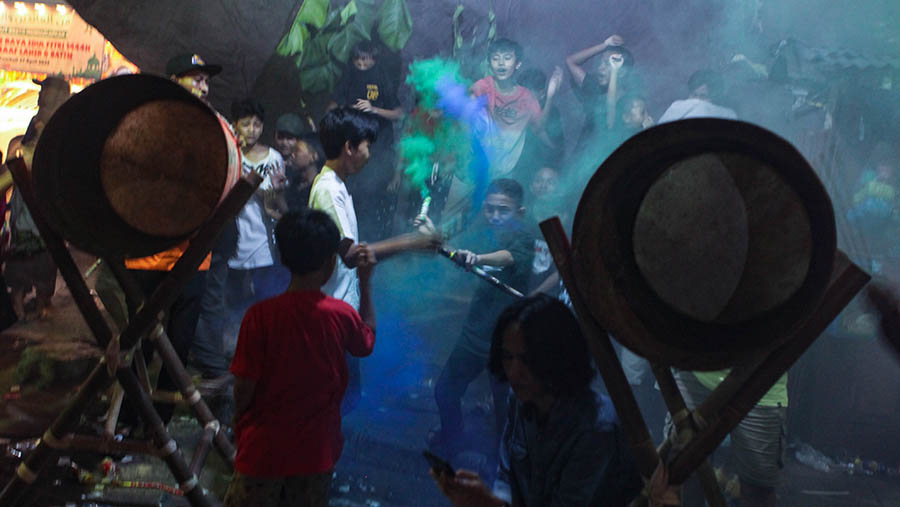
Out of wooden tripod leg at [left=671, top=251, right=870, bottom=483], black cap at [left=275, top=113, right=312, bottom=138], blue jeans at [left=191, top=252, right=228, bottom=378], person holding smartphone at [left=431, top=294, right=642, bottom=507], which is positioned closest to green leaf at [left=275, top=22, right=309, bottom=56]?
black cap at [left=275, top=113, right=312, bottom=138]

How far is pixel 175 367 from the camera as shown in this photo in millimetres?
3035

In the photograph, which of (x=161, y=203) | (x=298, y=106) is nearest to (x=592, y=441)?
(x=161, y=203)

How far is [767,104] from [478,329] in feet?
9.73

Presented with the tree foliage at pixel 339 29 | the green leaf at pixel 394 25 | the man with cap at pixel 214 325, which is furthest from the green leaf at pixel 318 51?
the man with cap at pixel 214 325

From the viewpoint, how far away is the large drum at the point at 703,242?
1.48 m

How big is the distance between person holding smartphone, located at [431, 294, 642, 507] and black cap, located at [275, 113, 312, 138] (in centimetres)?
417

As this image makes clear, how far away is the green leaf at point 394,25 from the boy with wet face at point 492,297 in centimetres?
198

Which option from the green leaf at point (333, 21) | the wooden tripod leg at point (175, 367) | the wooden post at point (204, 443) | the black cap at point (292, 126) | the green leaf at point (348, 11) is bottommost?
the wooden post at point (204, 443)

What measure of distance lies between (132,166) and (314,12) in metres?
4.28

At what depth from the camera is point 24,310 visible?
7.31 meters

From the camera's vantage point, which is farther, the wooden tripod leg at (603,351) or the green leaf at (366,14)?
the green leaf at (366,14)

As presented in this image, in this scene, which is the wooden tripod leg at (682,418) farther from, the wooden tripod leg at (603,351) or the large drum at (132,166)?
the large drum at (132,166)

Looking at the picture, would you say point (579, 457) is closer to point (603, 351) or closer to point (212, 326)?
point (603, 351)

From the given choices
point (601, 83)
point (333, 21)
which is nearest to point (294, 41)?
point (333, 21)
